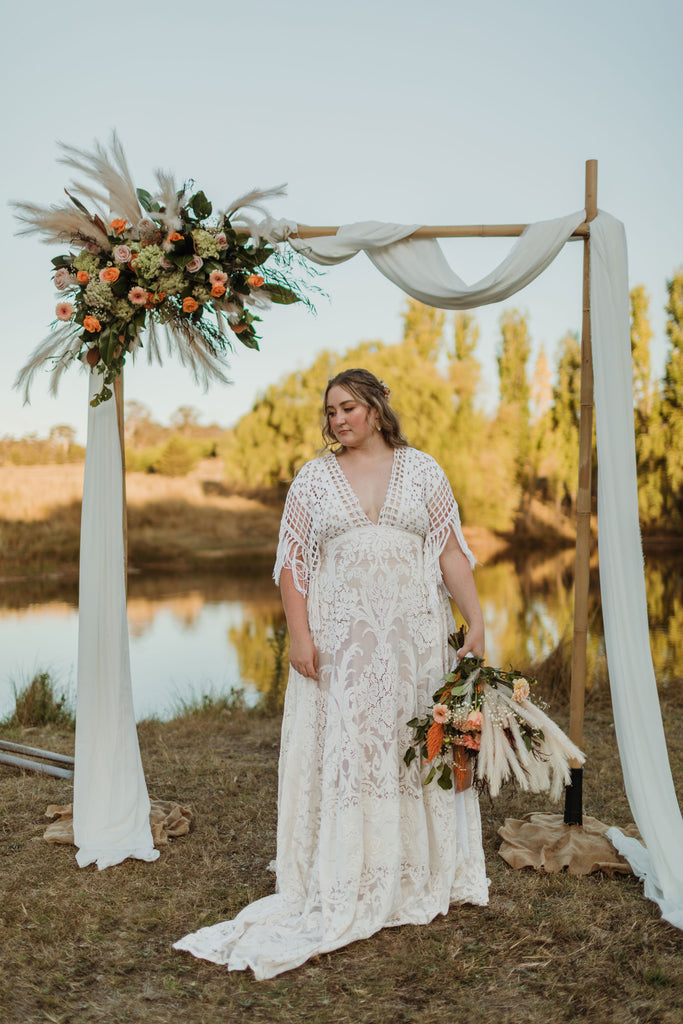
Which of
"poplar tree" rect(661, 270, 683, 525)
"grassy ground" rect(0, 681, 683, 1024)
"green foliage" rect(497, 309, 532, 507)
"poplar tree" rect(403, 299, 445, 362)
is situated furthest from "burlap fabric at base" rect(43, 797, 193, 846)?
"green foliage" rect(497, 309, 532, 507)

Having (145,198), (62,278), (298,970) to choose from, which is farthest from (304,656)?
(145,198)

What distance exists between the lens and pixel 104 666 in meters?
3.64

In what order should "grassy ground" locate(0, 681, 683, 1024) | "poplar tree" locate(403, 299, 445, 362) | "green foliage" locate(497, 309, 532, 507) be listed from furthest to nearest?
"green foliage" locate(497, 309, 532, 507), "poplar tree" locate(403, 299, 445, 362), "grassy ground" locate(0, 681, 683, 1024)

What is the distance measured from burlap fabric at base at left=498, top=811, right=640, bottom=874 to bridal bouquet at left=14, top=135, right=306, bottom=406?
243cm

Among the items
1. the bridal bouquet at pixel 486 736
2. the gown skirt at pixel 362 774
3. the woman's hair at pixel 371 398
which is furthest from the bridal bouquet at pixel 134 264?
the bridal bouquet at pixel 486 736

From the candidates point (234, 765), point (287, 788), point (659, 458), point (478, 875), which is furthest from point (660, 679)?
point (659, 458)

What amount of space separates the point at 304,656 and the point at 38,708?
4.24 m

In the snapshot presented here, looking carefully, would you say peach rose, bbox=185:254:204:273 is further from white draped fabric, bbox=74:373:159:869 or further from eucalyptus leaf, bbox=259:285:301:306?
white draped fabric, bbox=74:373:159:869

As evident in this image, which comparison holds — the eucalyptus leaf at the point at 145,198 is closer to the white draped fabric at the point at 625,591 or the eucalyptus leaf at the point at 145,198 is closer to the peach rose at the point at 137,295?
the peach rose at the point at 137,295

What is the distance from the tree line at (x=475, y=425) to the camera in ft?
66.1

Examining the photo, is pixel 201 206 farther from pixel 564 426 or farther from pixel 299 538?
pixel 564 426

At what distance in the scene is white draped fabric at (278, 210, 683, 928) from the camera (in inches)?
128

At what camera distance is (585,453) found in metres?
3.69

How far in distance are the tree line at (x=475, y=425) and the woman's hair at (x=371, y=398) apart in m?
16.3
